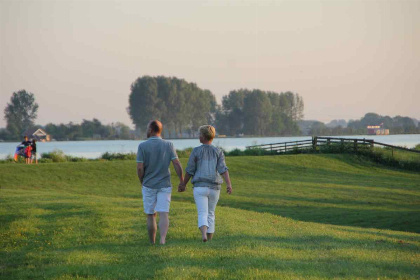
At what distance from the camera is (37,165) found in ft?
117

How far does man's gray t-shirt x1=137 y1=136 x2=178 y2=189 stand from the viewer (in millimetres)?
9555

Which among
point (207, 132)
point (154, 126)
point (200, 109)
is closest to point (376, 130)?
point (200, 109)

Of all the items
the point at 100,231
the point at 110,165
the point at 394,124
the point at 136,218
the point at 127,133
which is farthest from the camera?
the point at 127,133

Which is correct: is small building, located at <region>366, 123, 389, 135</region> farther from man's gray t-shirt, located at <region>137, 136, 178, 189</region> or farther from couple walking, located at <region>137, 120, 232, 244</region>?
man's gray t-shirt, located at <region>137, 136, 178, 189</region>

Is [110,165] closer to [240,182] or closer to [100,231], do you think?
[240,182]

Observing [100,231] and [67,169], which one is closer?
[100,231]

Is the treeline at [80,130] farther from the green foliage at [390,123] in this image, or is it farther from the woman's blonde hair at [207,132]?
the woman's blonde hair at [207,132]

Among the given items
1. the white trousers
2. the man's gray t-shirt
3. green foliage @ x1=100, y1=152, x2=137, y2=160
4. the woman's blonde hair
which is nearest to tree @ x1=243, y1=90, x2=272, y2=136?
green foliage @ x1=100, y1=152, x2=137, y2=160

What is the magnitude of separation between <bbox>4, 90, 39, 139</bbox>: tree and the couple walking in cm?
12000

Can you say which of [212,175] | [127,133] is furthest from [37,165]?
[127,133]

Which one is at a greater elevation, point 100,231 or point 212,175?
point 212,175

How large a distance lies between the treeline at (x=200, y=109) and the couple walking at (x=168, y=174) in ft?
426

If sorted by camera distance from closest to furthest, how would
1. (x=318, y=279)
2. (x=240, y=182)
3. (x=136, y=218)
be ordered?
(x=318, y=279) < (x=136, y=218) < (x=240, y=182)

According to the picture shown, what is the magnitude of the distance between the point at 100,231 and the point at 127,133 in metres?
129
